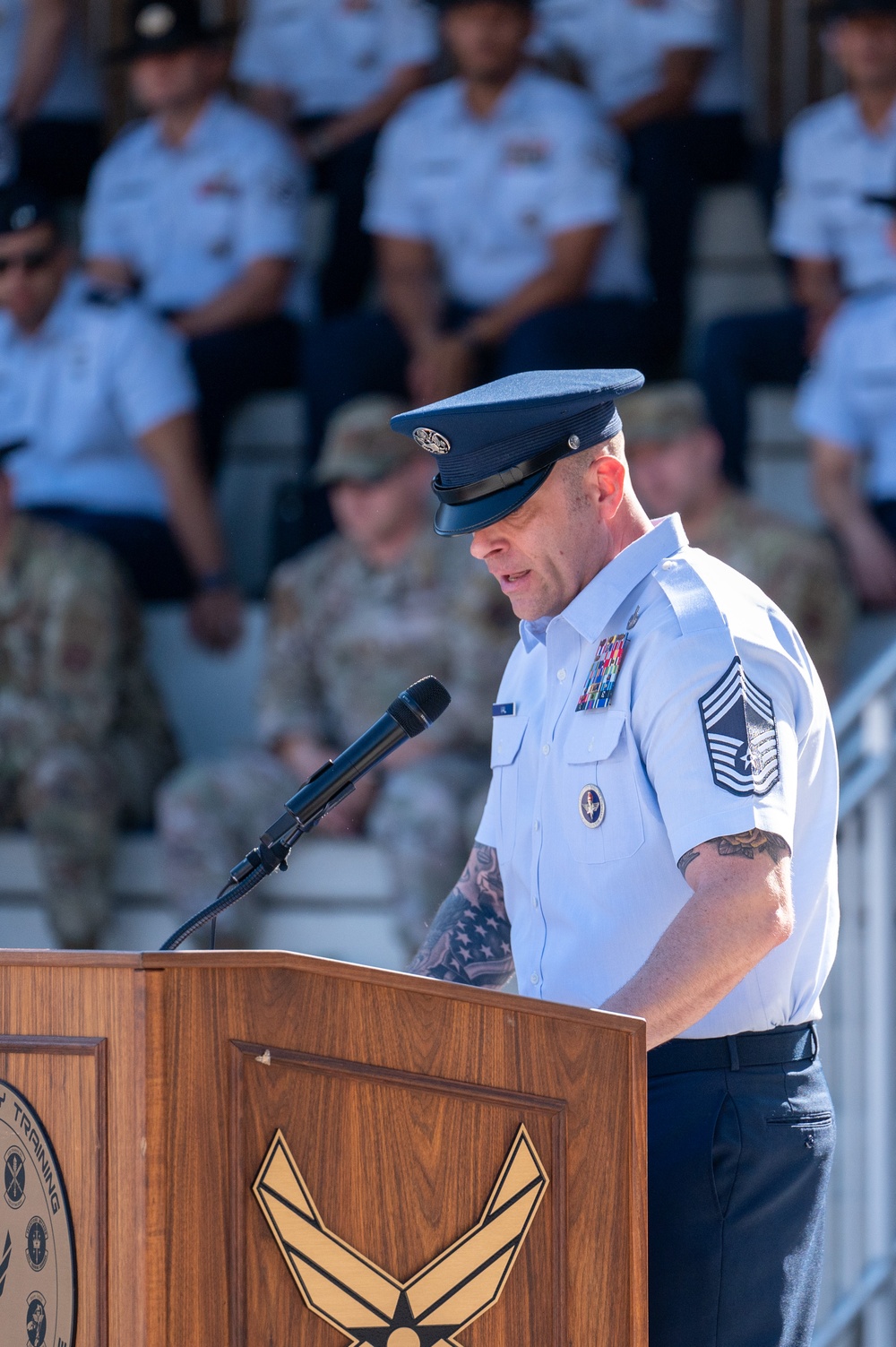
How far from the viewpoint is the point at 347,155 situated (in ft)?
18.5

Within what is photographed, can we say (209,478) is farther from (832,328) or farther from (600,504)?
(600,504)

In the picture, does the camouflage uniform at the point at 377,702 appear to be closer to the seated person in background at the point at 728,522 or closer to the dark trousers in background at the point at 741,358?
the seated person in background at the point at 728,522

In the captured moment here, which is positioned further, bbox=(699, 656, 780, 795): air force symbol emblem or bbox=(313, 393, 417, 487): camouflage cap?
bbox=(313, 393, 417, 487): camouflage cap

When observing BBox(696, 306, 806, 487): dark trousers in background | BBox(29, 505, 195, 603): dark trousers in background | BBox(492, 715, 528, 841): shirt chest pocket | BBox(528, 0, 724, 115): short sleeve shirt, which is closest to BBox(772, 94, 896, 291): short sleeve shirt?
BBox(696, 306, 806, 487): dark trousers in background

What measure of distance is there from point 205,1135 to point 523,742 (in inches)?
26.3

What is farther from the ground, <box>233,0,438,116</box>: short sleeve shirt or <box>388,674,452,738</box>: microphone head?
<box>233,0,438,116</box>: short sleeve shirt

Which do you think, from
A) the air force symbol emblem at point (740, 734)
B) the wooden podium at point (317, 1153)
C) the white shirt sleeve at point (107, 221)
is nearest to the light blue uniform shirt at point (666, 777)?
the air force symbol emblem at point (740, 734)

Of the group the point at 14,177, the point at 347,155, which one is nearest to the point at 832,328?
the point at 347,155

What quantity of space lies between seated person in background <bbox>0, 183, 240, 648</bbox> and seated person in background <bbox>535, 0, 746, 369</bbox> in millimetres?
1304

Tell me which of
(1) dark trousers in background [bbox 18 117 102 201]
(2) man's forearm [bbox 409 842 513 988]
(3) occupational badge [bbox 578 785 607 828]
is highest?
(1) dark trousers in background [bbox 18 117 102 201]

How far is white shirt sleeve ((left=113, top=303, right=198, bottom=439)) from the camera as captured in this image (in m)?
5.11

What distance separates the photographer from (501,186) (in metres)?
5.16

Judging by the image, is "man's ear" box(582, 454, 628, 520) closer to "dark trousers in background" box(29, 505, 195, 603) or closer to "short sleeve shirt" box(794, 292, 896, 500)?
"short sleeve shirt" box(794, 292, 896, 500)

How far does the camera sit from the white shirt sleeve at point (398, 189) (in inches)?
208
